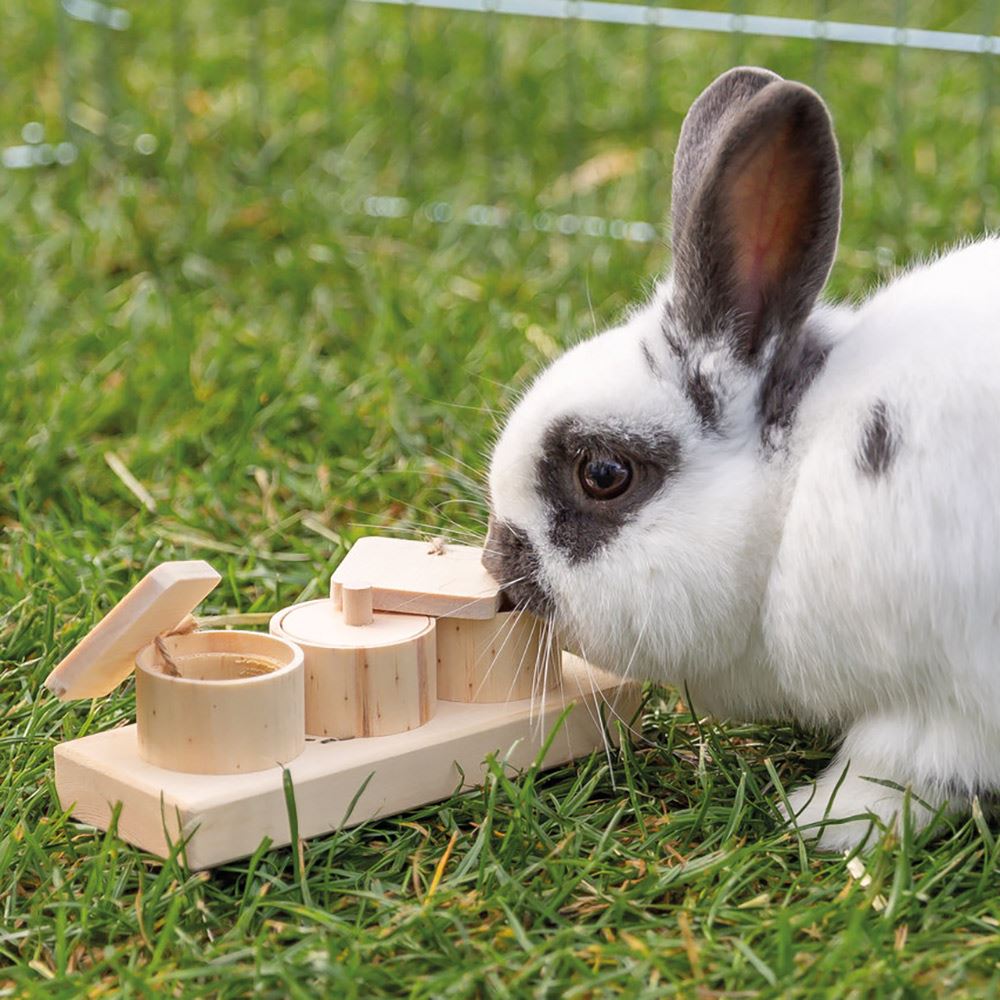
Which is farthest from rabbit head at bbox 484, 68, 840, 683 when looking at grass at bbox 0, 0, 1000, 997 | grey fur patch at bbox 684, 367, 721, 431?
grass at bbox 0, 0, 1000, 997

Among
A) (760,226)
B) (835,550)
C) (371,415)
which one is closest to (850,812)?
(835,550)

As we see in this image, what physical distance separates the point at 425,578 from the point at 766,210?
0.76 metres

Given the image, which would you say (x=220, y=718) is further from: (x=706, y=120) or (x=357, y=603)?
(x=706, y=120)

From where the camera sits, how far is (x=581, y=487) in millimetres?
2596

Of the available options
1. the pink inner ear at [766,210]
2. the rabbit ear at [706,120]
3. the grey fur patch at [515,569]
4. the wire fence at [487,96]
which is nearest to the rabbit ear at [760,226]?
the pink inner ear at [766,210]

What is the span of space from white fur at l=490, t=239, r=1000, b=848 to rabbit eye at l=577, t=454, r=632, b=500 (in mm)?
64

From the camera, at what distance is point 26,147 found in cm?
511

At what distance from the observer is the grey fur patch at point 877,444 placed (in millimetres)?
2348

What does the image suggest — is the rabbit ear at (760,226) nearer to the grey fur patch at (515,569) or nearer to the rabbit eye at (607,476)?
the rabbit eye at (607,476)

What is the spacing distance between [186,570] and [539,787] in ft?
2.22

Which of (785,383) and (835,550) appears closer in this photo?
(835,550)

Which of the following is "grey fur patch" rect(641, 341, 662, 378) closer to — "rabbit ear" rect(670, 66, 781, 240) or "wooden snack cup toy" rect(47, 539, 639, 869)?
"rabbit ear" rect(670, 66, 781, 240)

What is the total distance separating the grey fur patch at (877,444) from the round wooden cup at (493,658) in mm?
595

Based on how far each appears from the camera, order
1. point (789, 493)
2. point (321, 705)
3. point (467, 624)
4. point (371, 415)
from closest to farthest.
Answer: point (789, 493) → point (321, 705) → point (467, 624) → point (371, 415)
